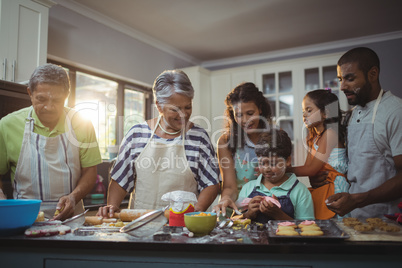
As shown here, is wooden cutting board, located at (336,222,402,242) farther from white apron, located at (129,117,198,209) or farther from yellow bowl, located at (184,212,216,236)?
white apron, located at (129,117,198,209)

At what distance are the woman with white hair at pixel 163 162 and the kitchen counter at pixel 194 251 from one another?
2.04ft

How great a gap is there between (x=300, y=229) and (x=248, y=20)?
3.36 m

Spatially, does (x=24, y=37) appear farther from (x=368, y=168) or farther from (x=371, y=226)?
(x=371, y=226)

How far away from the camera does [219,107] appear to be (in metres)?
5.40

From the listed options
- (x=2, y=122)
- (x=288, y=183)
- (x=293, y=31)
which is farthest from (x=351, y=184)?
(x=293, y=31)

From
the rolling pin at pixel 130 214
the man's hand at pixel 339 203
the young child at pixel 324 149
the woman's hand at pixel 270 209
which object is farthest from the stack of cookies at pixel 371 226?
the rolling pin at pixel 130 214

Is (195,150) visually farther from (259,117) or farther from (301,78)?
(301,78)

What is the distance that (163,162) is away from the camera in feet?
6.07

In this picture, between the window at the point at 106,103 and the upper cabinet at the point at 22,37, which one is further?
the window at the point at 106,103

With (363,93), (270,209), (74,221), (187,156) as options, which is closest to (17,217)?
(74,221)

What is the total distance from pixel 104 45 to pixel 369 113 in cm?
322

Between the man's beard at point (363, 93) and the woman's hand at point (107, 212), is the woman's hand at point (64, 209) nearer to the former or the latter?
the woman's hand at point (107, 212)

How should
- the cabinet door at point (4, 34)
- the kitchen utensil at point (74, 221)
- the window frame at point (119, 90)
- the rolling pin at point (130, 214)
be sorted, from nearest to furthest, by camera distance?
the kitchen utensil at point (74, 221) < the rolling pin at point (130, 214) < the cabinet door at point (4, 34) < the window frame at point (119, 90)

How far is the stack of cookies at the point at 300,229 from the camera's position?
43.7 inches
